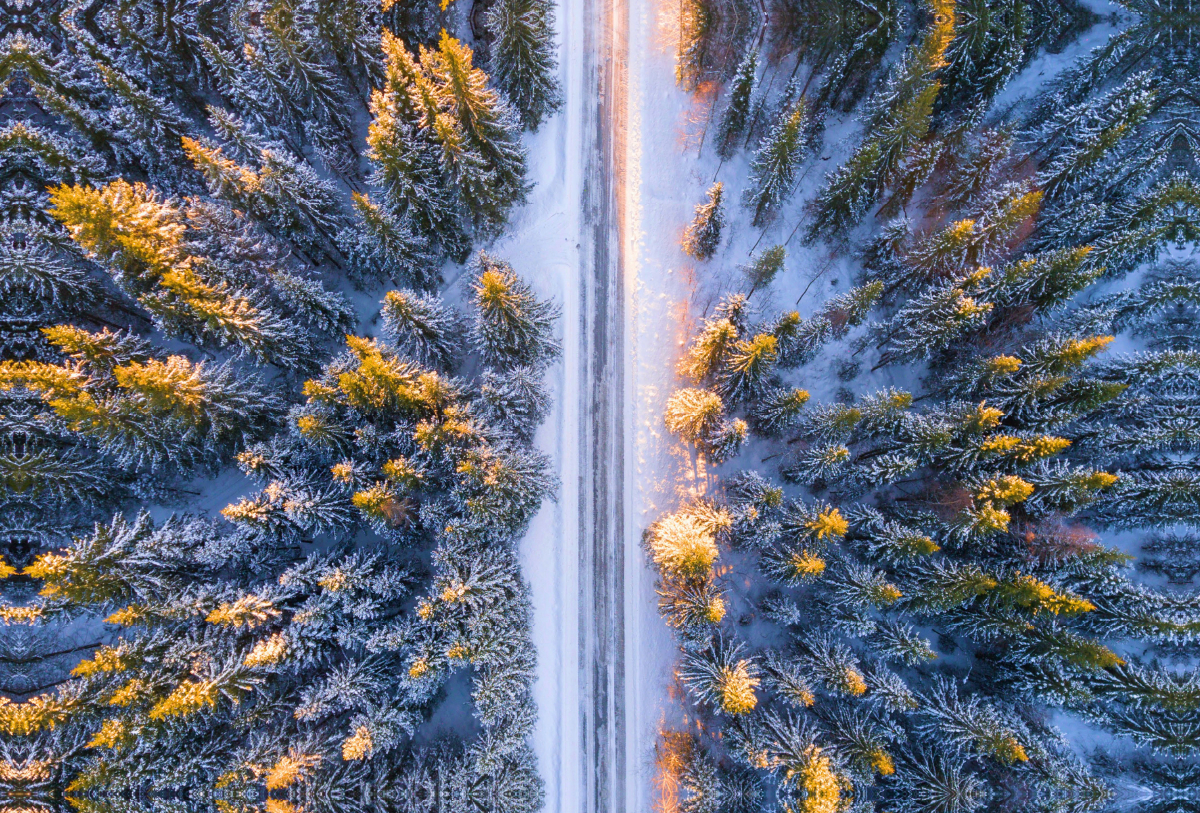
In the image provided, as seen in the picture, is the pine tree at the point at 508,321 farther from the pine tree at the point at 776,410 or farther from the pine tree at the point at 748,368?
the pine tree at the point at 776,410

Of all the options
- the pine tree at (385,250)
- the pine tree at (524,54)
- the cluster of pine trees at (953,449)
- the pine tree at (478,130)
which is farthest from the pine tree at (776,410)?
the pine tree at (524,54)

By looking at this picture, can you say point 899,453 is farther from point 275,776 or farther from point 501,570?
Answer: point 275,776

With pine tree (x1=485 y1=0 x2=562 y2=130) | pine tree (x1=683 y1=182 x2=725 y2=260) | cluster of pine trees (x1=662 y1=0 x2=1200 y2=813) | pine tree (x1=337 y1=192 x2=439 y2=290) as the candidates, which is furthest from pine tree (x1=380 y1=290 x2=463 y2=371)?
pine tree (x1=683 y1=182 x2=725 y2=260)

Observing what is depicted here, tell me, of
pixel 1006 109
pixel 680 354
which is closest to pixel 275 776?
pixel 680 354

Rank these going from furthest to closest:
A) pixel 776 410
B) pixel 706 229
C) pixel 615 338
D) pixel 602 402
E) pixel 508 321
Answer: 1. pixel 615 338
2. pixel 602 402
3. pixel 706 229
4. pixel 776 410
5. pixel 508 321

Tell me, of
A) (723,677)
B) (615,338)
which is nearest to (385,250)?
(615,338)

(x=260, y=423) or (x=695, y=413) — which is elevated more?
(x=260, y=423)

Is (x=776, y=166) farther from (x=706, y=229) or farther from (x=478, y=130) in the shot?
(x=478, y=130)
